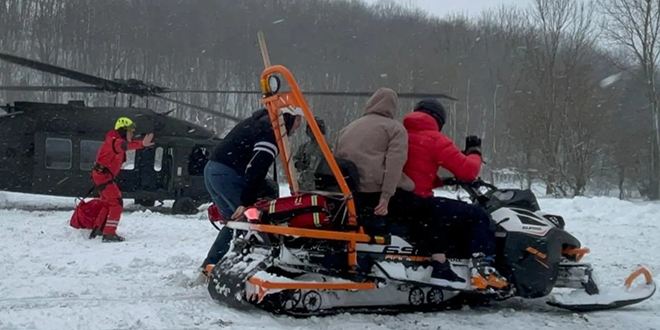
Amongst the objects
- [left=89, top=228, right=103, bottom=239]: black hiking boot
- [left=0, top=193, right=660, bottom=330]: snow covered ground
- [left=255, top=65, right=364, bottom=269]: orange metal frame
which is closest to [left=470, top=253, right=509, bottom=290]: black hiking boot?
[left=0, top=193, right=660, bottom=330]: snow covered ground

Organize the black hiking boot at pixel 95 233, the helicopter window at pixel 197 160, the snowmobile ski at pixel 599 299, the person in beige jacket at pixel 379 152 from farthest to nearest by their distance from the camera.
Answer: the helicopter window at pixel 197 160, the black hiking boot at pixel 95 233, the snowmobile ski at pixel 599 299, the person in beige jacket at pixel 379 152

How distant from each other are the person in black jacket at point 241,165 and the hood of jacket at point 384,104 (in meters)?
0.60

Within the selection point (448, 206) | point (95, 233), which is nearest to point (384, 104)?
point (448, 206)

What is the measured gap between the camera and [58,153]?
52.5 feet

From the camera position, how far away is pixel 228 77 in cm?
5138

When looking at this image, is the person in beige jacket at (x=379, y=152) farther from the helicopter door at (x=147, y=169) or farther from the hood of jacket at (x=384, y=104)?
the helicopter door at (x=147, y=169)

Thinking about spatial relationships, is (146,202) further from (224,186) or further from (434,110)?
(434,110)

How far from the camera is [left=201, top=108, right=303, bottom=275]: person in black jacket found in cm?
554

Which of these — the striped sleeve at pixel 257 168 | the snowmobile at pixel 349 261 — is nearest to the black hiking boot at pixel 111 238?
the snowmobile at pixel 349 261

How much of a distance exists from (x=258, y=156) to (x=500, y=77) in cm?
4240

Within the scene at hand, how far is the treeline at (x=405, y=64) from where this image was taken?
3155 centimetres

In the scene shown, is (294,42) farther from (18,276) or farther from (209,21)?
(18,276)

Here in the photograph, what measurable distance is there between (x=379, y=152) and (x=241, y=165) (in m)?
1.37

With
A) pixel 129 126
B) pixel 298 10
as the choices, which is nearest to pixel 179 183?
pixel 129 126
